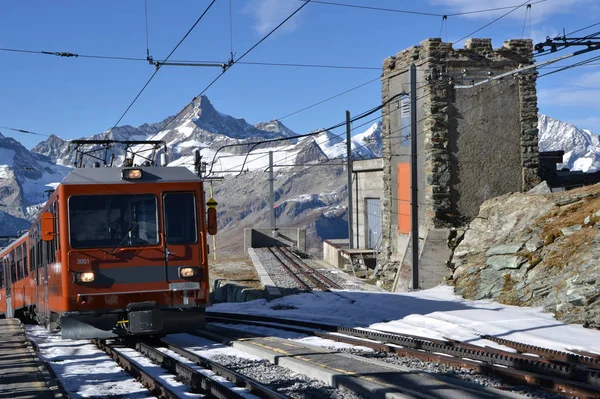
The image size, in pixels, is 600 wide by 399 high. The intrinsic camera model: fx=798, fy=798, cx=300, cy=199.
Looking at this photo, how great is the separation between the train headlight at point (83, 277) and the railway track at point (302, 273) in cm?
1360

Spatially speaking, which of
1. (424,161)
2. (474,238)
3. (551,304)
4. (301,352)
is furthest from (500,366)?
(424,161)

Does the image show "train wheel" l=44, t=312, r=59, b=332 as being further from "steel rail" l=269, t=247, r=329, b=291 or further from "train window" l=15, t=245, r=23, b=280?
"steel rail" l=269, t=247, r=329, b=291

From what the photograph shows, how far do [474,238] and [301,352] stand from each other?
13023 mm

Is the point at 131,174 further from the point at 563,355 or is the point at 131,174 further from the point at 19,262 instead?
the point at 19,262

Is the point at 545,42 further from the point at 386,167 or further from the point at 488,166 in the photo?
the point at 386,167

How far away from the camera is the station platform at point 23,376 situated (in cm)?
888

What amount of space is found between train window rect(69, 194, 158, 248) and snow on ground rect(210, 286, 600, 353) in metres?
3.52

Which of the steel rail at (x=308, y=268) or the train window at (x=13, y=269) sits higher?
the train window at (x=13, y=269)

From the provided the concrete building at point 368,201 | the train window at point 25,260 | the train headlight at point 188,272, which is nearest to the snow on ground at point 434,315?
the train headlight at point 188,272

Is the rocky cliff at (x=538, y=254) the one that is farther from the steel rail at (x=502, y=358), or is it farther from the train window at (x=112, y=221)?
the train window at (x=112, y=221)

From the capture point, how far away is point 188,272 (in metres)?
13.6

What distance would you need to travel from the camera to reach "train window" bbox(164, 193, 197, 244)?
13.7 meters

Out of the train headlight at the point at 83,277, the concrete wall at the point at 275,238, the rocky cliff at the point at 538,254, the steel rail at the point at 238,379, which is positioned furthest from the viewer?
the concrete wall at the point at 275,238

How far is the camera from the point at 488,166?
26.0 meters
